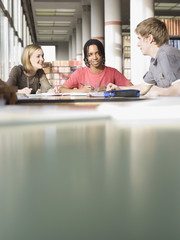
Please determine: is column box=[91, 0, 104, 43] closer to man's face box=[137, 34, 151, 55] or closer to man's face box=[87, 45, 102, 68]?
man's face box=[87, 45, 102, 68]

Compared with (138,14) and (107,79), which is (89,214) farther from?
(138,14)

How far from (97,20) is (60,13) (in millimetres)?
5391

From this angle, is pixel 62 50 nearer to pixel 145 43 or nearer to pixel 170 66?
pixel 145 43

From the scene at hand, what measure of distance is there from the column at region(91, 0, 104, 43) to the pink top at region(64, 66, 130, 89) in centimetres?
742

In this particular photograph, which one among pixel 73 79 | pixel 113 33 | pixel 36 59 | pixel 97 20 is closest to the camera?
pixel 36 59

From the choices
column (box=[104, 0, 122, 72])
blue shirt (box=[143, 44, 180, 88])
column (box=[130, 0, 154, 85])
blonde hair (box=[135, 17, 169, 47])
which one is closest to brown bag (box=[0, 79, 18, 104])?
blue shirt (box=[143, 44, 180, 88])

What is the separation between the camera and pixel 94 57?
322 cm

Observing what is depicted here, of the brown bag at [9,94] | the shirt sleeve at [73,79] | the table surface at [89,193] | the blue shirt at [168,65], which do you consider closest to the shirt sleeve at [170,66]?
the blue shirt at [168,65]

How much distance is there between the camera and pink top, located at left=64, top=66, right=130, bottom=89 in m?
3.19

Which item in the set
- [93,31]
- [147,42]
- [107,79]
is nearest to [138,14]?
[107,79]

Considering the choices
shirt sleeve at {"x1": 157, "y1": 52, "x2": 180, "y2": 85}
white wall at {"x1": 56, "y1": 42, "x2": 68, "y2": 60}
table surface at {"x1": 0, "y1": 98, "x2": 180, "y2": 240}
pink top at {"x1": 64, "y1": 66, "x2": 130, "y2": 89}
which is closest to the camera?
table surface at {"x1": 0, "y1": 98, "x2": 180, "y2": 240}

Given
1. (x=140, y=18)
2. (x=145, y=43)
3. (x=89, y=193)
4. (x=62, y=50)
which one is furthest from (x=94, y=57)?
(x=62, y=50)

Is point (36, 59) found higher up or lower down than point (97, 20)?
lower down

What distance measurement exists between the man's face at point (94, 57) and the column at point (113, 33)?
5.15 m
